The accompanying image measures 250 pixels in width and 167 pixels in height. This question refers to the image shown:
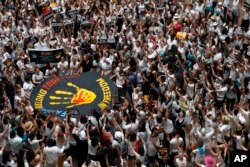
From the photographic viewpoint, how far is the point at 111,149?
1158 cm

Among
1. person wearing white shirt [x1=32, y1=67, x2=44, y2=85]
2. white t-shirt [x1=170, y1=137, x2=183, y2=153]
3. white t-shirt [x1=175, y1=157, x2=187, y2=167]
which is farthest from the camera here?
person wearing white shirt [x1=32, y1=67, x2=44, y2=85]

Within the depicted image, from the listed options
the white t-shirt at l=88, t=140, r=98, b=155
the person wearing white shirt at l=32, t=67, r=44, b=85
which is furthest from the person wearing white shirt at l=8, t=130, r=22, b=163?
the person wearing white shirt at l=32, t=67, r=44, b=85

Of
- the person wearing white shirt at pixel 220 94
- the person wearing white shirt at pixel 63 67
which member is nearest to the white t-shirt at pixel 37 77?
the person wearing white shirt at pixel 63 67

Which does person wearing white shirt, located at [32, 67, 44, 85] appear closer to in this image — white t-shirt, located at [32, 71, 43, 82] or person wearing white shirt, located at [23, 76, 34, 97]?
white t-shirt, located at [32, 71, 43, 82]

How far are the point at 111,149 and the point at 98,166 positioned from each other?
61 centimetres

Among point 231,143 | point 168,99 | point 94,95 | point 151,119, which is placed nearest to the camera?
point 231,143

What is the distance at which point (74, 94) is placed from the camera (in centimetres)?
1545

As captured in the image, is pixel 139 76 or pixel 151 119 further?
pixel 139 76

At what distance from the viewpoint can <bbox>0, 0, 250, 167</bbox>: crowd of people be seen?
11852 millimetres

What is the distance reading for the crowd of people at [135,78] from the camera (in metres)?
11.9

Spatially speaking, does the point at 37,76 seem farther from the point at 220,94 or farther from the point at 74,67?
the point at 220,94

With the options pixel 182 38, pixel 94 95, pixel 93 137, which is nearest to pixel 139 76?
pixel 94 95

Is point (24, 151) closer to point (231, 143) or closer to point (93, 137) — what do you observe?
point (93, 137)

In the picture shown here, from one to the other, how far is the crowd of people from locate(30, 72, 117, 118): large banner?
249 millimetres
